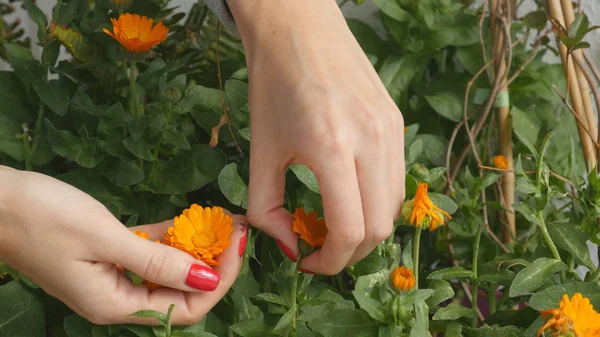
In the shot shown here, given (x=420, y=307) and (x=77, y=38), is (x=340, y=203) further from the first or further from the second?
(x=77, y=38)

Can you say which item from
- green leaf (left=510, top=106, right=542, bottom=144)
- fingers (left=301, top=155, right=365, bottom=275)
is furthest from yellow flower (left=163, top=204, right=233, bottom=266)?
green leaf (left=510, top=106, right=542, bottom=144)

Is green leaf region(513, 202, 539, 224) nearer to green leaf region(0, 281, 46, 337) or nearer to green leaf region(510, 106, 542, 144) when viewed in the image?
green leaf region(510, 106, 542, 144)

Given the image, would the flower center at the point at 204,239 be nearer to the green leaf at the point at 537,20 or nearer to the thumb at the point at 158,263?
the thumb at the point at 158,263

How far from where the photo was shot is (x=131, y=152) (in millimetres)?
720

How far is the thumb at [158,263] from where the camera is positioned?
0.53 m

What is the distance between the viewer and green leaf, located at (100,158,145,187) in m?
0.71

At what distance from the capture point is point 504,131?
854mm

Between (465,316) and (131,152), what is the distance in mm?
383

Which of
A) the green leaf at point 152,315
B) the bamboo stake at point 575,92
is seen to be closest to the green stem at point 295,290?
the green leaf at point 152,315

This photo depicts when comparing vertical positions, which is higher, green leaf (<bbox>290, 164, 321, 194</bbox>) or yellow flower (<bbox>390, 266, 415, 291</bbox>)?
green leaf (<bbox>290, 164, 321, 194</bbox>)

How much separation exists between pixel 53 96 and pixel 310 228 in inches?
14.8

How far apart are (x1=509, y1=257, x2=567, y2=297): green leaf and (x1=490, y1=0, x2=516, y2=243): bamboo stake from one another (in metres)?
0.21

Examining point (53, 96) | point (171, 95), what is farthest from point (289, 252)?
point (53, 96)

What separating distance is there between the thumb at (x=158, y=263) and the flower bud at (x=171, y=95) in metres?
0.20
